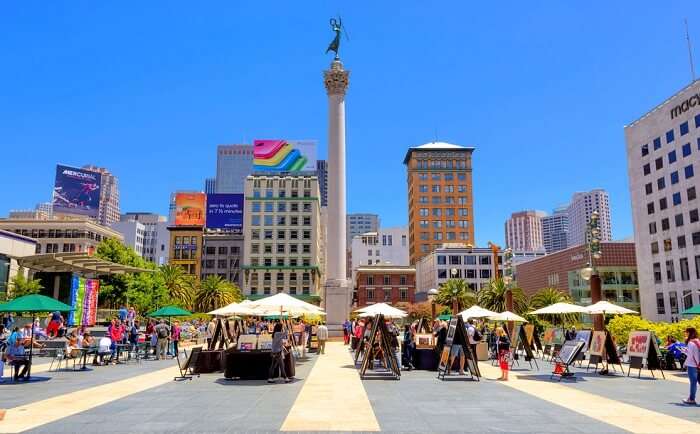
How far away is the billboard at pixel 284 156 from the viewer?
110944 mm

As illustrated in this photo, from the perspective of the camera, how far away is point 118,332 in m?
26.4

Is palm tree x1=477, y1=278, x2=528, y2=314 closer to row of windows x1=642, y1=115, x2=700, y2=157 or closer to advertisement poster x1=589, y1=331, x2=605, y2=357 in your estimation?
row of windows x1=642, y1=115, x2=700, y2=157

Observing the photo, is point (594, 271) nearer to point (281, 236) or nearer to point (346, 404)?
point (346, 404)

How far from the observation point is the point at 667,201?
72.2 metres

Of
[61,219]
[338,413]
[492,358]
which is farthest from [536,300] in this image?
[61,219]

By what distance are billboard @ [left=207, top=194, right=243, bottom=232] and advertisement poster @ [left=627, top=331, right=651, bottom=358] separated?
335 ft

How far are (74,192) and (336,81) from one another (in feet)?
248

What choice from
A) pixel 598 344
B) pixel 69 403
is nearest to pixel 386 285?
pixel 598 344

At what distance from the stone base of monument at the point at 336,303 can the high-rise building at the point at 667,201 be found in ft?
145

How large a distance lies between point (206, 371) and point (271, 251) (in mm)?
87965

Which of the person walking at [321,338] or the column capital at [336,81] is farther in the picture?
the column capital at [336,81]

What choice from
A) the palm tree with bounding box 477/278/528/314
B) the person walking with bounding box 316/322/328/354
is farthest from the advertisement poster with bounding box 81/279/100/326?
the palm tree with bounding box 477/278/528/314

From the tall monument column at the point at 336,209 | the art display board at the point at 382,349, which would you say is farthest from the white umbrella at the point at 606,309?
the tall monument column at the point at 336,209

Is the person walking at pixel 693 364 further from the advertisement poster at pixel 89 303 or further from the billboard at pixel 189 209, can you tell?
the billboard at pixel 189 209
